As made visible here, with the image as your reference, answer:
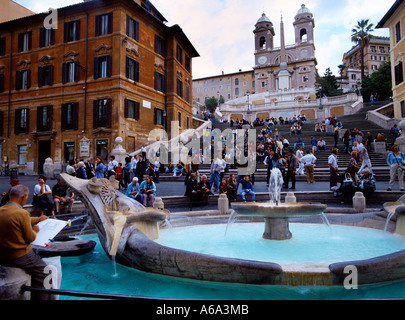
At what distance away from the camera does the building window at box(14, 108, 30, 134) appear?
1024 inches

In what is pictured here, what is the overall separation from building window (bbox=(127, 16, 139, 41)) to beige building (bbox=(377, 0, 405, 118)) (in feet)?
70.8

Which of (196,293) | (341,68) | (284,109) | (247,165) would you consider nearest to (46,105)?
(247,165)

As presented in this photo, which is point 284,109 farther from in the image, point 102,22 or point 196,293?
point 196,293

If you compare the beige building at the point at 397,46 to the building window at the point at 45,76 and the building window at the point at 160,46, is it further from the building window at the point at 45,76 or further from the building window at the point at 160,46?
the building window at the point at 45,76

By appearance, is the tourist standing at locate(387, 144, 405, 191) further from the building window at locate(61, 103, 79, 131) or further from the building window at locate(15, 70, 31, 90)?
the building window at locate(15, 70, 31, 90)

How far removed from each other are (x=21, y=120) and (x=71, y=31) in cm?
899

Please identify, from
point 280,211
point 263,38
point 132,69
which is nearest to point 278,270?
point 280,211

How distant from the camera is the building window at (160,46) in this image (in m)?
27.7

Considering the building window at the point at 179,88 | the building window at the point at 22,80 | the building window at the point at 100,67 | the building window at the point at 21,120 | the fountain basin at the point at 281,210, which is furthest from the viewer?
the building window at the point at 179,88

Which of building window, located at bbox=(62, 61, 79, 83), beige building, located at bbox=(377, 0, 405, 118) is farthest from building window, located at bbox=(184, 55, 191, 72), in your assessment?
Result: beige building, located at bbox=(377, 0, 405, 118)

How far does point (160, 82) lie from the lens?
28.2m

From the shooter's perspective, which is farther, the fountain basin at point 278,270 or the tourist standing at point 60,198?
the tourist standing at point 60,198

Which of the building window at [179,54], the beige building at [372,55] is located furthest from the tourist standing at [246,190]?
the beige building at [372,55]

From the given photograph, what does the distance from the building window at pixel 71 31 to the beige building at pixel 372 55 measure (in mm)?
72410
